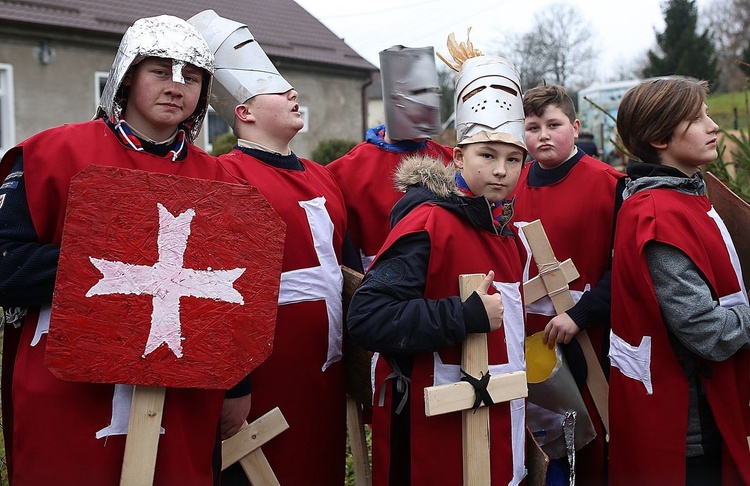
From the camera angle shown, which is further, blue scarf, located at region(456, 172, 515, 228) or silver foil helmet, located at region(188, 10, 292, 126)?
silver foil helmet, located at region(188, 10, 292, 126)

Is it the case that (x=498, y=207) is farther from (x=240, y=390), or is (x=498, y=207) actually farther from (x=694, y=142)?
(x=240, y=390)

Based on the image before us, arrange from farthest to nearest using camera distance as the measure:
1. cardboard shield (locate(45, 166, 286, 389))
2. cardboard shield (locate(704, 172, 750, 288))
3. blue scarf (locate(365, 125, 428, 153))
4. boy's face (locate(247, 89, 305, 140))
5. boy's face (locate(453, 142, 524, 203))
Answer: blue scarf (locate(365, 125, 428, 153)) < boy's face (locate(247, 89, 305, 140)) < cardboard shield (locate(704, 172, 750, 288)) < boy's face (locate(453, 142, 524, 203)) < cardboard shield (locate(45, 166, 286, 389))

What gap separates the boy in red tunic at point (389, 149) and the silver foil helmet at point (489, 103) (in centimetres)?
78

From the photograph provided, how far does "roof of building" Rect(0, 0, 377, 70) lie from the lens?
53.1ft

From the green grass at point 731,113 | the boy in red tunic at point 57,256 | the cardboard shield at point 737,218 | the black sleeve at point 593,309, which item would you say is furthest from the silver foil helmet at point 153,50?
the green grass at point 731,113

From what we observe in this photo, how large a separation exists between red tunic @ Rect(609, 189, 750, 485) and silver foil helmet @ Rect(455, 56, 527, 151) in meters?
0.57

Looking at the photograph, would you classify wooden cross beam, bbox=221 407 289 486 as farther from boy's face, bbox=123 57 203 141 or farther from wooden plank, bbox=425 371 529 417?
boy's face, bbox=123 57 203 141

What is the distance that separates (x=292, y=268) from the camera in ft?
10.0

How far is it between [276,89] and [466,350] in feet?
4.91

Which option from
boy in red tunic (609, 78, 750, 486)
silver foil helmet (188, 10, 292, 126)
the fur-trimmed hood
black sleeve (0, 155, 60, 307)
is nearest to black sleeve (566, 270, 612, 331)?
boy in red tunic (609, 78, 750, 486)

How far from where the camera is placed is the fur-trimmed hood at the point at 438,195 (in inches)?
102

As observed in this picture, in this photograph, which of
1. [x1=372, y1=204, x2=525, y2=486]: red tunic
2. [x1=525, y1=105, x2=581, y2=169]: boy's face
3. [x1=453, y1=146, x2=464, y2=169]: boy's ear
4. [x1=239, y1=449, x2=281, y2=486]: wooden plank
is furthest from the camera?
[x1=525, y1=105, x2=581, y2=169]: boy's face

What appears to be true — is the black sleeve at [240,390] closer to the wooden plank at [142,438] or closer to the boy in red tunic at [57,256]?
the boy in red tunic at [57,256]

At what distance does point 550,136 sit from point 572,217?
40 centimetres
